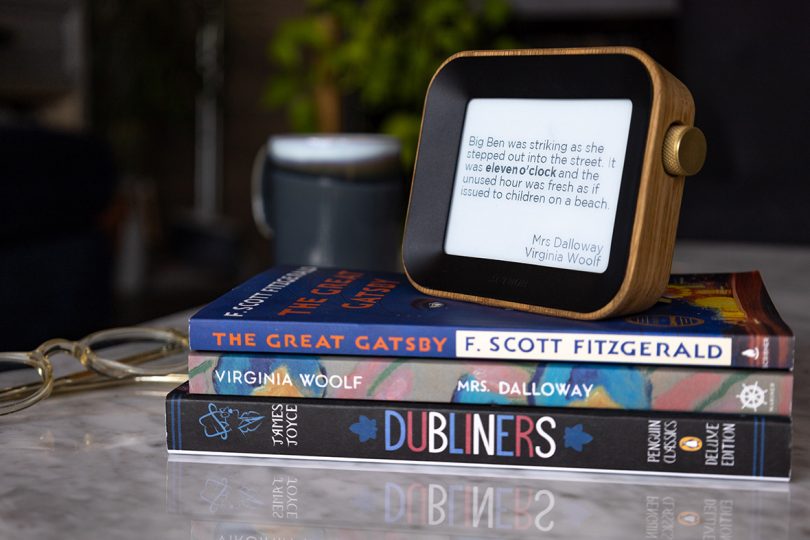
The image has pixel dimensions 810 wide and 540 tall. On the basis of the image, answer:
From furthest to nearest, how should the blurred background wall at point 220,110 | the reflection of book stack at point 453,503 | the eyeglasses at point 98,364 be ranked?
the blurred background wall at point 220,110 < the eyeglasses at point 98,364 < the reflection of book stack at point 453,503

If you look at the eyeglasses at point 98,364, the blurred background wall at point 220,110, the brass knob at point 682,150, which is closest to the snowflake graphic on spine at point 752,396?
the brass knob at point 682,150

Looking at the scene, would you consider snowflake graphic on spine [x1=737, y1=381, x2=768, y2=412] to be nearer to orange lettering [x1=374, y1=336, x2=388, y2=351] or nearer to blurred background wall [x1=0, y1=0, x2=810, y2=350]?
orange lettering [x1=374, y1=336, x2=388, y2=351]

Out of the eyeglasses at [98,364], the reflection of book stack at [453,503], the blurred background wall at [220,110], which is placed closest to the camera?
the reflection of book stack at [453,503]

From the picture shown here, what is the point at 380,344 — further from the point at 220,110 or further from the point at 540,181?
the point at 220,110

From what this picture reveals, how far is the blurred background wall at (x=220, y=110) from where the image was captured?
4.91ft

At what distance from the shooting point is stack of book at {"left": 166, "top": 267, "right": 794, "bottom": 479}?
391mm

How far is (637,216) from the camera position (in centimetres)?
42

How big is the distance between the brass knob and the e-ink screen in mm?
23

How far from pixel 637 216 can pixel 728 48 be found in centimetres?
212

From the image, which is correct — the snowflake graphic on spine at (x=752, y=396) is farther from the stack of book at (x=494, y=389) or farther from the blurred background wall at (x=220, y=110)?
the blurred background wall at (x=220, y=110)

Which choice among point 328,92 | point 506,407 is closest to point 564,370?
point 506,407

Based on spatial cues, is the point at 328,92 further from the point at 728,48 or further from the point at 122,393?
the point at 122,393

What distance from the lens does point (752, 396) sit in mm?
388

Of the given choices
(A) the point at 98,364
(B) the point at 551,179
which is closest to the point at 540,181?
(B) the point at 551,179
